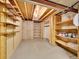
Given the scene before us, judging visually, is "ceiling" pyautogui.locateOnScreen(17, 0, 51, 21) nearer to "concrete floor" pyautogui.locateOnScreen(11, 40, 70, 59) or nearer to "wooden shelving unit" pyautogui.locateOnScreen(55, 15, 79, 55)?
"wooden shelving unit" pyautogui.locateOnScreen(55, 15, 79, 55)

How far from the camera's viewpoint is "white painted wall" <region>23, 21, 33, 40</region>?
35.3ft

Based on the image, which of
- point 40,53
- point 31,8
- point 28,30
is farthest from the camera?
point 28,30

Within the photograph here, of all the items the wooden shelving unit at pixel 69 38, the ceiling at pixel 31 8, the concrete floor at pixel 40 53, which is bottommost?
the concrete floor at pixel 40 53

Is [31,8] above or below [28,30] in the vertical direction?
above

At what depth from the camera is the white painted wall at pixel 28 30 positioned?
35.3 ft

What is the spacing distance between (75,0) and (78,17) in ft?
1.63

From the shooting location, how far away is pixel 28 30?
35.7ft

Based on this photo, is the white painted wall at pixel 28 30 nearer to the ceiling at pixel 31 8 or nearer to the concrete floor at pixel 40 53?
the ceiling at pixel 31 8

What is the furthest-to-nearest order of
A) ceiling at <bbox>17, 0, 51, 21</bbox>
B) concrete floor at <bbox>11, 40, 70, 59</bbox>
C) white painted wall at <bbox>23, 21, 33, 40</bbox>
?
white painted wall at <bbox>23, 21, 33, 40</bbox> < ceiling at <bbox>17, 0, 51, 21</bbox> < concrete floor at <bbox>11, 40, 70, 59</bbox>

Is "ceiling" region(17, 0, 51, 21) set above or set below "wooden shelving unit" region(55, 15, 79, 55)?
above

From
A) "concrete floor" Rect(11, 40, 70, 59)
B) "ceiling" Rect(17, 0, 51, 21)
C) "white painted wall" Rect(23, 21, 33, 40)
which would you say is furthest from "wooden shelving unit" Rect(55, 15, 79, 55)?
"white painted wall" Rect(23, 21, 33, 40)

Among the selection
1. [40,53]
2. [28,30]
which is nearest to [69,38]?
[40,53]

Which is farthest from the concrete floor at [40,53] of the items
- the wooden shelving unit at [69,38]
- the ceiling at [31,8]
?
the ceiling at [31,8]

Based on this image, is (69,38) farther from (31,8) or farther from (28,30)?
(28,30)
